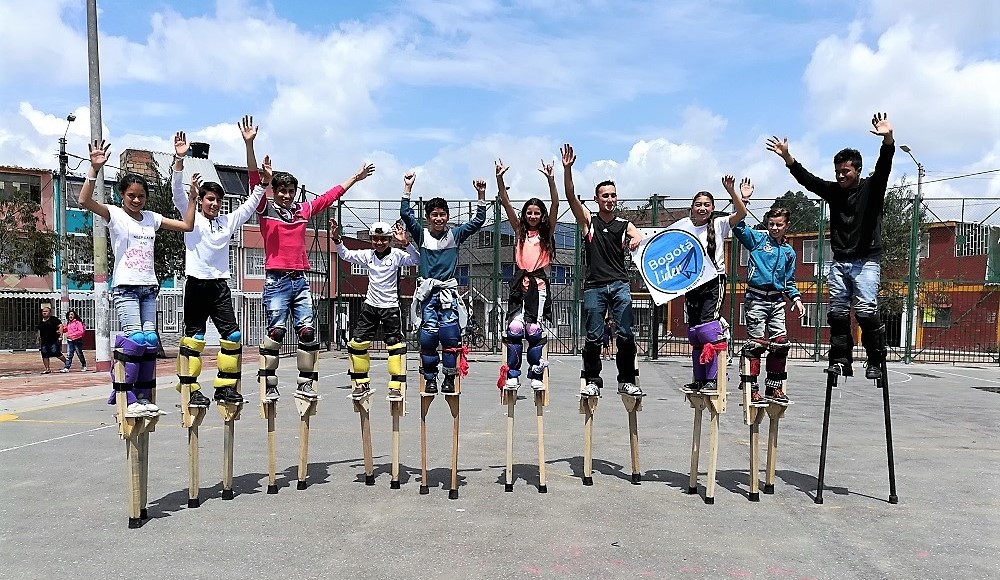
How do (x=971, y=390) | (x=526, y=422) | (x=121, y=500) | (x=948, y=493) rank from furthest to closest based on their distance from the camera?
1. (x=971, y=390)
2. (x=526, y=422)
3. (x=948, y=493)
4. (x=121, y=500)

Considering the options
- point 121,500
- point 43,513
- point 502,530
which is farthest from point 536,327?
point 43,513

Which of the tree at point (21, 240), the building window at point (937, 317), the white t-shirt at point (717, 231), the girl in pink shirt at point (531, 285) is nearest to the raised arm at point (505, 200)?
the girl in pink shirt at point (531, 285)

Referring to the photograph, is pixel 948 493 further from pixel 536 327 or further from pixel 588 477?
pixel 536 327

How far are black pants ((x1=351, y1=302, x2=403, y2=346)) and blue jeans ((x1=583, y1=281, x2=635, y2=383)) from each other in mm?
1972

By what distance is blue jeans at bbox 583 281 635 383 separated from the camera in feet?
22.5

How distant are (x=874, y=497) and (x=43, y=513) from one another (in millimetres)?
7225

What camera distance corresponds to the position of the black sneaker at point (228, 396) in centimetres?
661

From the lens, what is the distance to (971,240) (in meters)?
32.5

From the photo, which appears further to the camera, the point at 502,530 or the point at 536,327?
the point at 536,327

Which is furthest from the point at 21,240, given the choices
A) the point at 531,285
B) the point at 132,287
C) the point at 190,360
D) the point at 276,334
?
the point at 531,285

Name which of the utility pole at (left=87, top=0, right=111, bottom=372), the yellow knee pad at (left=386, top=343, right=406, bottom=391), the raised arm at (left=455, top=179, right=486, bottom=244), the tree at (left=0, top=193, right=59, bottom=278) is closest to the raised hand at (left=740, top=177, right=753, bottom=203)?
the raised arm at (left=455, top=179, right=486, bottom=244)

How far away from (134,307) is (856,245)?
6.29 m

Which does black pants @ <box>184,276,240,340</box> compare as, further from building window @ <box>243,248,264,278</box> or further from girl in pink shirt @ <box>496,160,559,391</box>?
building window @ <box>243,248,264,278</box>

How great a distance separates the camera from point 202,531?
5406 mm
